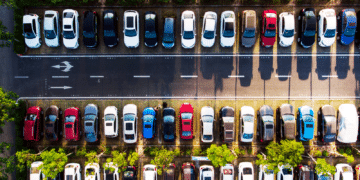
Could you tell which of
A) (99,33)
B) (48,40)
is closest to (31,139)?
(48,40)

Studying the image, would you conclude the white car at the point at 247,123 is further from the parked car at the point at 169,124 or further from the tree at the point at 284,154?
the parked car at the point at 169,124

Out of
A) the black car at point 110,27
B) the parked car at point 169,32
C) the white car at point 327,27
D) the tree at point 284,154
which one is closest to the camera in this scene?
the tree at point 284,154

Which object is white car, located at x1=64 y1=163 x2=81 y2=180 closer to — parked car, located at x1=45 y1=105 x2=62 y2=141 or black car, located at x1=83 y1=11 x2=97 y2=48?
parked car, located at x1=45 y1=105 x2=62 y2=141

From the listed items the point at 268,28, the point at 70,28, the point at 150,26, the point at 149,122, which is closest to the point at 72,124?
the point at 149,122

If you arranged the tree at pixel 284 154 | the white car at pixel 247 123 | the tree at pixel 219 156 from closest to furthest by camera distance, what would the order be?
the tree at pixel 284 154 → the tree at pixel 219 156 → the white car at pixel 247 123

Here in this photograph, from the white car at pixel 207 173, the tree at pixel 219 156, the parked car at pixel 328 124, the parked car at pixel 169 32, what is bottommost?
the white car at pixel 207 173

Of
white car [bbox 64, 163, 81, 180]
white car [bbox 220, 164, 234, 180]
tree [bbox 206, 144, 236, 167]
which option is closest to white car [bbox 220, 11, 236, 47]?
tree [bbox 206, 144, 236, 167]

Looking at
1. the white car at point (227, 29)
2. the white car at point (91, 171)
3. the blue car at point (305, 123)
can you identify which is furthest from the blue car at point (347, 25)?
the white car at point (91, 171)

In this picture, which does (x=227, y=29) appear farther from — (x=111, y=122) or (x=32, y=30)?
(x=32, y=30)
